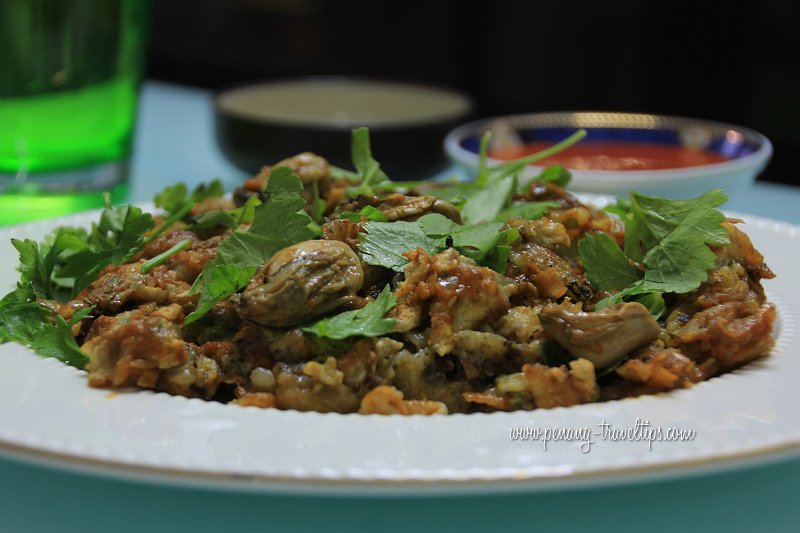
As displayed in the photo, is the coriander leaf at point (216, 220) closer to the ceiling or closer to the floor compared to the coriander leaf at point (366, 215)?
closer to the floor

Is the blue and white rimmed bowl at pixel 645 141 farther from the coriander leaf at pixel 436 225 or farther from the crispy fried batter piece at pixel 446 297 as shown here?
the crispy fried batter piece at pixel 446 297

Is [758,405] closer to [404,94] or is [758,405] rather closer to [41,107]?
[41,107]

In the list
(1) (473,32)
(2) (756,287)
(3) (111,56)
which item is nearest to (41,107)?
(3) (111,56)

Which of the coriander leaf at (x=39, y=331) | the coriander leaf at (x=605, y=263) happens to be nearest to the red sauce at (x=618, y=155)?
the coriander leaf at (x=605, y=263)

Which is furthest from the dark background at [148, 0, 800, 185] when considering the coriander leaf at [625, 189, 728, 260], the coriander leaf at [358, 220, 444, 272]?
the coriander leaf at [358, 220, 444, 272]

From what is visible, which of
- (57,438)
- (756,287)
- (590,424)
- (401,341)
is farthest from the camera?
(756,287)

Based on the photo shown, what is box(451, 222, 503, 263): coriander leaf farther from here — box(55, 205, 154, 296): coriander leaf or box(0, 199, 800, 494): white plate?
box(55, 205, 154, 296): coriander leaf
